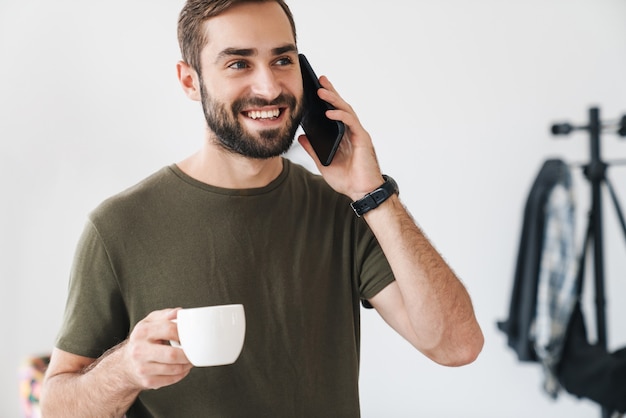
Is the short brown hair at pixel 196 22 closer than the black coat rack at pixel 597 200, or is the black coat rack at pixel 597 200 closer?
the short brown hair at pixel 196 22

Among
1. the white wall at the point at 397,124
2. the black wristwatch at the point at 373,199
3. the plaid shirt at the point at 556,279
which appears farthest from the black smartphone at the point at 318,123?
the white wall at the point at 397,124

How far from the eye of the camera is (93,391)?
42.5 inches

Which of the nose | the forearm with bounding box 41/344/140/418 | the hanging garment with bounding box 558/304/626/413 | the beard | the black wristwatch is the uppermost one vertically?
the nose

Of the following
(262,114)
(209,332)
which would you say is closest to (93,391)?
(209,332)

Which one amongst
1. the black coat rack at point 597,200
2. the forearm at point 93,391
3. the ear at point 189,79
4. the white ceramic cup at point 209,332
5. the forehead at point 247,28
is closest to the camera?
the white ceramic cup at point 209,332

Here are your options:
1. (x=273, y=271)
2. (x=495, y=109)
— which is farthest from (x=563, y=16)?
(x=273, y=271)

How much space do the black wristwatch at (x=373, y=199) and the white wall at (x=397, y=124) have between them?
1486 millimetres

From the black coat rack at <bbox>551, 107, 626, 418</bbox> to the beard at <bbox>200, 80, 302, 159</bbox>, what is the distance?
149cm

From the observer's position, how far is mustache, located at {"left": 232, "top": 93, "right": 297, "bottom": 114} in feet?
4.29

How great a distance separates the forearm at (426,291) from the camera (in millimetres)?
1287

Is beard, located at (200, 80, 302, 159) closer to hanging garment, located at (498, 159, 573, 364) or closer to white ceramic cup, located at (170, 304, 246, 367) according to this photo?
white ceramic cup, located at (170, 304, 246, 367)

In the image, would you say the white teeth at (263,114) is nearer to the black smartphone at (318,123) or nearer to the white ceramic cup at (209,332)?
the black smartphone at (318,123)

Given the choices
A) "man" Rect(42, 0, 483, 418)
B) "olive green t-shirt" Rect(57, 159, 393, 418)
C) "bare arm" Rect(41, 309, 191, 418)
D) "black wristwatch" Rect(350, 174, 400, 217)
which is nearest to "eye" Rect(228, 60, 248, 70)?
"man" Rect(42, 0, 483, 418)

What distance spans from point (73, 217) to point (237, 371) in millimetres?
2003
